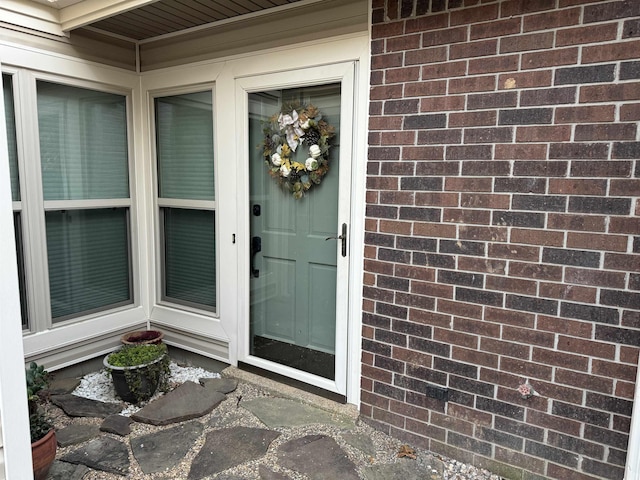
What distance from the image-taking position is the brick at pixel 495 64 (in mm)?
1853

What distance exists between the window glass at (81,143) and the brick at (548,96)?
2820 mm

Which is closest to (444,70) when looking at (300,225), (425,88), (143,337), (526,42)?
(425,88)

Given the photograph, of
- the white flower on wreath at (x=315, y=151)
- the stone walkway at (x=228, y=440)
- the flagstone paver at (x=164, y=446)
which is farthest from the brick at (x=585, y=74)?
the flagstone paver at (x=164, y=446)

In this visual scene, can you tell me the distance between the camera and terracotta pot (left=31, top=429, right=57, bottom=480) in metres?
1.91

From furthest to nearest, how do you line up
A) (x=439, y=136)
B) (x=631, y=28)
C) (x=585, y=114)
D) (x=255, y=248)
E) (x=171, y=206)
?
(x=171, y=206) → (x=255, y=248) → (x=439, y=136) → (x=585, y=114) → (x=631, y=28)

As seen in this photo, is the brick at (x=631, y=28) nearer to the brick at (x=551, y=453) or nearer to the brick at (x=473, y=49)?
the brick at (x=473, y=49)

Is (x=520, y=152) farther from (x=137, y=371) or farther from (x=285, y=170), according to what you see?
(x=137, y=371)

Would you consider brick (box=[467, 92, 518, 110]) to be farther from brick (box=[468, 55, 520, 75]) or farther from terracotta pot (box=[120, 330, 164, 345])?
terracotta pot (box=[120, 330, 164, 345])

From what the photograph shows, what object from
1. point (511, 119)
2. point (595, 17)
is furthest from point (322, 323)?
point (595, 17)

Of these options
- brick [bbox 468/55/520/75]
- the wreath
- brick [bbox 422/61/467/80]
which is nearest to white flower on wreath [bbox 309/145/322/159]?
the wreath

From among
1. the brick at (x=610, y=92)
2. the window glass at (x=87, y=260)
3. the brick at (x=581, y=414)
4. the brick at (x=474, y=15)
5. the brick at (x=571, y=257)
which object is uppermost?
the brick at (x=474, y=15)

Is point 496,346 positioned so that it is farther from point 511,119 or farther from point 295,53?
point 295,53

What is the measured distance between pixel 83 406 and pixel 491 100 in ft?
9.64

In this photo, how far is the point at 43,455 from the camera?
1.95m
